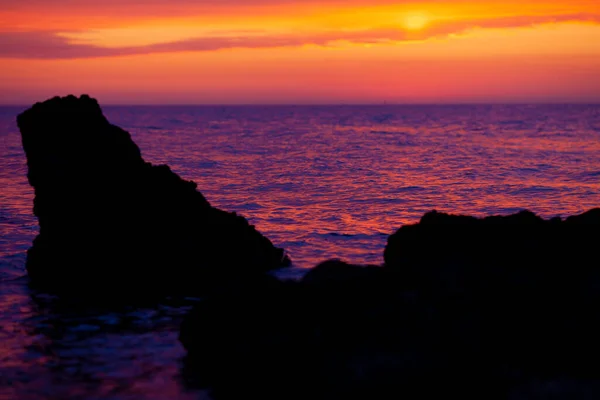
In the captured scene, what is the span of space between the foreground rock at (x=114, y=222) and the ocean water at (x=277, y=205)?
3.25 feet

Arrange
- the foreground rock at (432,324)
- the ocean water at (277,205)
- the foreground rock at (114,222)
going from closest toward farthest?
the foreground rock at (432,324)
the ocean water at (277,205)
the foreground rock at (114,222)

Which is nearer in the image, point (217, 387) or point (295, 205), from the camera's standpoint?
point (217, 387)

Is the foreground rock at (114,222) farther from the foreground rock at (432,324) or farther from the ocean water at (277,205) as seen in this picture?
the foreground rock at (432,324)

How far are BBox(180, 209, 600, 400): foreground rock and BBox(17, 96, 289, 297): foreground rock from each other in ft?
14.5

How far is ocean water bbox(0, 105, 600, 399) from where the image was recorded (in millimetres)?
9039

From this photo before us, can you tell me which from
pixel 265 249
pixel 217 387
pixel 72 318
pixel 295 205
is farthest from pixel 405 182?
pixel 217 387

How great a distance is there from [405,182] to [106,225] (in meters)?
21.5

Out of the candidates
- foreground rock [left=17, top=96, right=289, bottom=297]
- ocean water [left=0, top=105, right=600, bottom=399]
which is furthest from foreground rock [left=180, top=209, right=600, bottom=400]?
foreground rock [left=17, top=96, right=289, bottom=297]

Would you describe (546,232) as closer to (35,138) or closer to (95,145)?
(95,145)

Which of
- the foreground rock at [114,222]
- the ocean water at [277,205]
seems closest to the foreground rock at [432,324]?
the ocean water at [277,205]

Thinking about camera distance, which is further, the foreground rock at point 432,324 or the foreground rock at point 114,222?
the foreground rock at point 114,222

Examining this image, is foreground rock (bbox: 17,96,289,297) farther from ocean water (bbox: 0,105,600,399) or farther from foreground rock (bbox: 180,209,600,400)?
foreground rock (bbox: 180,209,600,400)

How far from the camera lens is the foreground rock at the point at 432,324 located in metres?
6.95

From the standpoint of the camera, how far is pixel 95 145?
1445 cm
